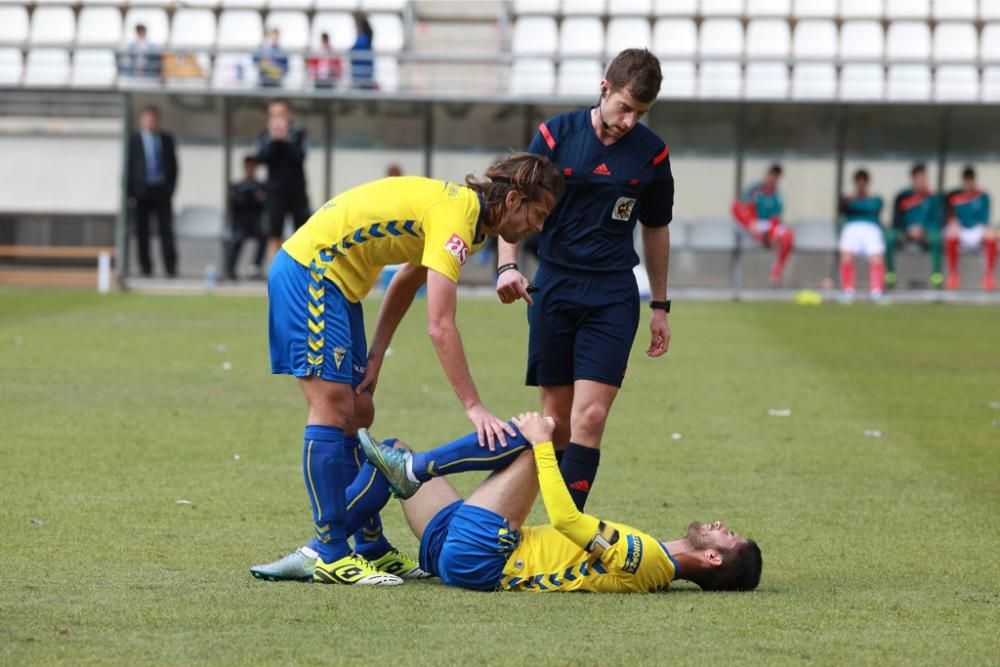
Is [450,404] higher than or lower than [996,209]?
lower

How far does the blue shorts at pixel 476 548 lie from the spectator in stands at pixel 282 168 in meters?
17.9

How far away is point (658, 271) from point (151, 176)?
2030 centimetres

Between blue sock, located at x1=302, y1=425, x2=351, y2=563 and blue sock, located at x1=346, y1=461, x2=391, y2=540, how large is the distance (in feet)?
0.31

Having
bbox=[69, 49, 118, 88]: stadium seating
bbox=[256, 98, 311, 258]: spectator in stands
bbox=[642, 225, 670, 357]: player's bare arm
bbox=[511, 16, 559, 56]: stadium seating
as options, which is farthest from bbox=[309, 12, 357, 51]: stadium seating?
bbox=[642, 225, 670, 357]: player's bare arm

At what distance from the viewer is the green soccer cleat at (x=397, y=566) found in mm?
6398

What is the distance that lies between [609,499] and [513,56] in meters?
20.4

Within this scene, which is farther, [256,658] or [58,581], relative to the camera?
[58,581]

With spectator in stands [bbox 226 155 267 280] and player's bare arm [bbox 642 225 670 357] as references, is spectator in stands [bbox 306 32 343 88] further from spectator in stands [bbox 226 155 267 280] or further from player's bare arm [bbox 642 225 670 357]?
player's bare arm [bbox 642 225 670 357]

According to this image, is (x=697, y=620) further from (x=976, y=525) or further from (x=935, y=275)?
(x=935, y=275)

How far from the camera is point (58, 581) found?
5910 millimetres

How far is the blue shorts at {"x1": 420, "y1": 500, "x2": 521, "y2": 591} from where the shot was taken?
19.7ft

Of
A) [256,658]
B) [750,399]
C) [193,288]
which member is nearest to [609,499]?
[256,658]

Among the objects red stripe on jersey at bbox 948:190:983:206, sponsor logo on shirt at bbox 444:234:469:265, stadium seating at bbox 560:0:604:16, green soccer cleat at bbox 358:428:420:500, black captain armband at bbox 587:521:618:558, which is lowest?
black captain armband at bbox 587:521:618:558

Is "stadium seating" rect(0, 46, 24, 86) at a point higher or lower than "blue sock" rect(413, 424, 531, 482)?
higher
